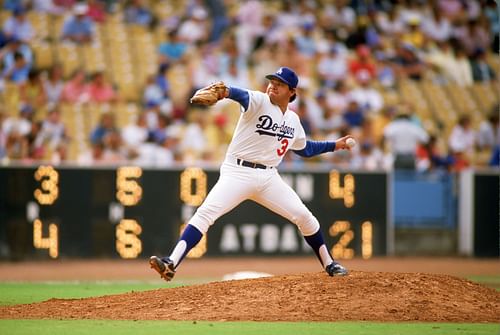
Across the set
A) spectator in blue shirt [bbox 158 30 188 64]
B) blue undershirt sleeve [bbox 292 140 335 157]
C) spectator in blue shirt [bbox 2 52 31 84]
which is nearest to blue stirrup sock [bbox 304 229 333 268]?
blue undershirt sleeve [bbox 292 140 335 157]

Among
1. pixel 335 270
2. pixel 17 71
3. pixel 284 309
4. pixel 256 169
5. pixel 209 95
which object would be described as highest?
pixel 17 71

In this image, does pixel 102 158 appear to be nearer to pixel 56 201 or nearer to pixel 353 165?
pixel 56 201

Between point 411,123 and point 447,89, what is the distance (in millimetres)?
4317

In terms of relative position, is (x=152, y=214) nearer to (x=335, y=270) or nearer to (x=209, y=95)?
(x=335, y=270)

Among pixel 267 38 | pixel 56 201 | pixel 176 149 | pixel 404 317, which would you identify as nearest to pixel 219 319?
pixel 404 317

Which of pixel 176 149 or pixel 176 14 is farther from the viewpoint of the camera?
pixel 176 14

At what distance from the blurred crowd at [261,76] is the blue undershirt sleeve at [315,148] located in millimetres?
5736

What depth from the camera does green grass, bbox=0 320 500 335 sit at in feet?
23.9

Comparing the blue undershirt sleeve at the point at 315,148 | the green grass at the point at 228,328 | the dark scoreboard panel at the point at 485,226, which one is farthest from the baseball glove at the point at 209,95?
the dark scoreboard panel at the point at 485,226

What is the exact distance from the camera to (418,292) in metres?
8.70

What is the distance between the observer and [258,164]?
9.30 metres

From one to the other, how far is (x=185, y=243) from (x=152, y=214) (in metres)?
6.35

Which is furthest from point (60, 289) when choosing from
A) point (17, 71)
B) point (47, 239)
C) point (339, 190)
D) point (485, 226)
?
point (485, 226)

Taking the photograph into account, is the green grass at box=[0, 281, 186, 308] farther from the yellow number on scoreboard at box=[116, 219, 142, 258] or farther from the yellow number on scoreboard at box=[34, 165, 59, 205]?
the yellow number on scoreboard at box=[34, 165, 59, 205]
